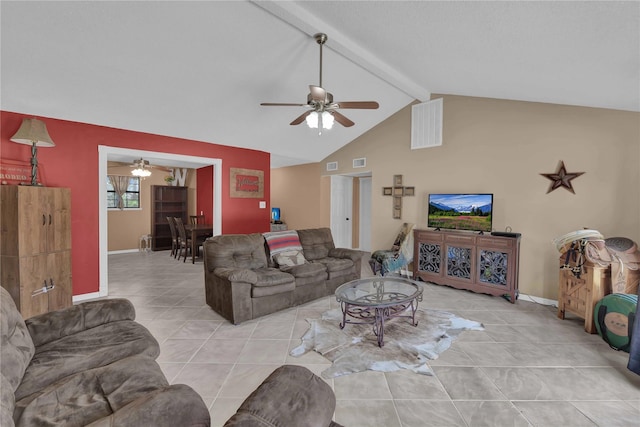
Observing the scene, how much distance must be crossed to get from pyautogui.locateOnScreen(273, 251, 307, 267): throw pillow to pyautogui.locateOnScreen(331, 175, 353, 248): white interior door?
10.7 ft

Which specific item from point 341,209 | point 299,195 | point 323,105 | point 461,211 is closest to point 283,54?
point 323,105

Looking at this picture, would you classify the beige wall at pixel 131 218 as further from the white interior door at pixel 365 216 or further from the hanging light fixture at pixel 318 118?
the hanging light fixture at pixel 318 118

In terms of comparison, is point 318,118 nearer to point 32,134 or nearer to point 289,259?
point 289,259

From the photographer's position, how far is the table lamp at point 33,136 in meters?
3.13

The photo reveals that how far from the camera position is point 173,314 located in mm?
3318

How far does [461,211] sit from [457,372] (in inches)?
108

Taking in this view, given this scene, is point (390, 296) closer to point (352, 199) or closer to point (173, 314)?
point (173, 314)

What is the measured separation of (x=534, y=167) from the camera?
3838 mm

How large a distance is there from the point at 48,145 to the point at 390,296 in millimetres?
4358

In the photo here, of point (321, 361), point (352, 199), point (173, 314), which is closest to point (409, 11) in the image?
point (321, 361)

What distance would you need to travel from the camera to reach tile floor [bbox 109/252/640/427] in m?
1.78

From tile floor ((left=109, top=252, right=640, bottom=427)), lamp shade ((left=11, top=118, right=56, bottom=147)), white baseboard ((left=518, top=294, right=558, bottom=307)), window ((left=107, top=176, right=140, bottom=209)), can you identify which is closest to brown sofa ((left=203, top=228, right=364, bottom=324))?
tile floor ((left=109, top=252, right=640, bottom=427))

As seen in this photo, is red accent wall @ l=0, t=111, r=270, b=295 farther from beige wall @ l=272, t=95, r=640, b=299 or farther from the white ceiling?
beige wall @ l=272, t=95, r=640, b=299

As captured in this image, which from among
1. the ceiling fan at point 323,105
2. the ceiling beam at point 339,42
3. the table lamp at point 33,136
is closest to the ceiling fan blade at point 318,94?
the ceiling fan at point 323,105
